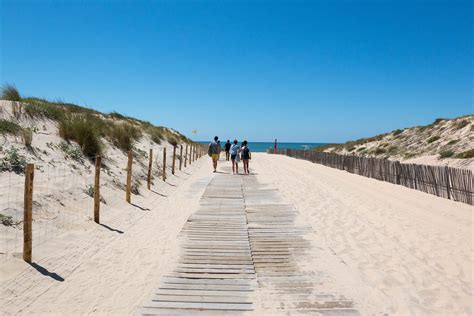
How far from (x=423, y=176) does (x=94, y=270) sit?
1200 centimetres

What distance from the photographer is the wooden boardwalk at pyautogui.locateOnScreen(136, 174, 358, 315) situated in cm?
402

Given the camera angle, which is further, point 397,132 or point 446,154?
point 397,132

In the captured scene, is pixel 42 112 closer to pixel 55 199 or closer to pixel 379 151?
pixel 55 199

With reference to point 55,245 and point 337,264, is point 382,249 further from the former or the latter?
point 55,245

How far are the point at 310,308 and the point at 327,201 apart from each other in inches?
291

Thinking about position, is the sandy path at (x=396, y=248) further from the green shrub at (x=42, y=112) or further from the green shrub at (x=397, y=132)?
the green shrub at (x=397, y=132)

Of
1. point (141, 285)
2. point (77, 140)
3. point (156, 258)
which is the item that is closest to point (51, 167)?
point (77, 140)

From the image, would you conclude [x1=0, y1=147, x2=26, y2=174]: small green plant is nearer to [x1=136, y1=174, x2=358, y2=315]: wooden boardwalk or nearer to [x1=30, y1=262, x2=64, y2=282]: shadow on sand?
[x1=30, y1=262, x2=64, y2=282]: shadow on sand

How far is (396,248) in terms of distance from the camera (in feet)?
21.0

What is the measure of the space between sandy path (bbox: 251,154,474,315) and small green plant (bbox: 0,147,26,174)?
6.55m

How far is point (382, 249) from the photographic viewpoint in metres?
6.33

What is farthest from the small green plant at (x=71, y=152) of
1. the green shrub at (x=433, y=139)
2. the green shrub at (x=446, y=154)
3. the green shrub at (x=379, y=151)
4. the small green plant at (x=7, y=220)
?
the green shrub at (x=379, y=151)

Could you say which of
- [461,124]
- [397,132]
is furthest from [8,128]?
[397,132]

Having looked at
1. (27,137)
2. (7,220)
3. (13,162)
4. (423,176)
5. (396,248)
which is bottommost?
(396,248)
